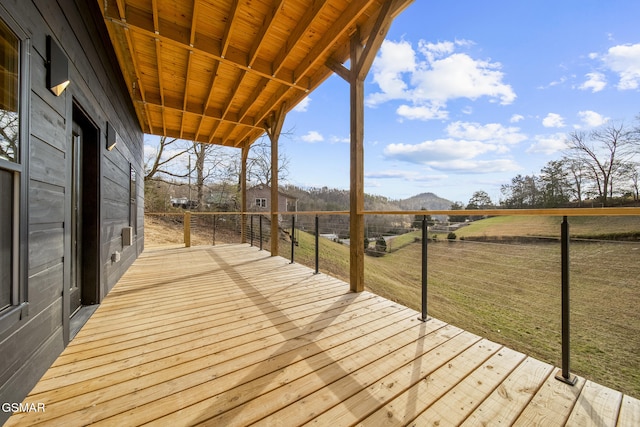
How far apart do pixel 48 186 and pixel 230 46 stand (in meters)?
2.31

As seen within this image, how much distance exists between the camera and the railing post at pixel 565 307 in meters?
1.29

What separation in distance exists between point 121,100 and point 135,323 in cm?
300

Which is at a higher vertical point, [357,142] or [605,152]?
[605,152]

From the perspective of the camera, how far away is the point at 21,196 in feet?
3.51

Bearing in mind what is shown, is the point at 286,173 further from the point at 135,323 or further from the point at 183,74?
the point at 135,323

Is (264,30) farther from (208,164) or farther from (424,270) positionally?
(208,164)

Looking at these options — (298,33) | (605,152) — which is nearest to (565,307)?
(298,33)

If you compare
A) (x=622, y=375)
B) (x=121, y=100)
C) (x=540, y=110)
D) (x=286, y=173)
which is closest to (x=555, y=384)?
(x=622, y=375)

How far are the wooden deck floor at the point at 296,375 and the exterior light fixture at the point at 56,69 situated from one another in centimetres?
153

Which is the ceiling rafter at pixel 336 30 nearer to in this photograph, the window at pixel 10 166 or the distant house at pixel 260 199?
the window at pixel 10 166

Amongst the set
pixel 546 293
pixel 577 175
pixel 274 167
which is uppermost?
pixel 577 175

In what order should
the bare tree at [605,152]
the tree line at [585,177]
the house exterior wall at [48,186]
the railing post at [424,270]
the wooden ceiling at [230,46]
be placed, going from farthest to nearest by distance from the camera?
the bare tree at [605,152], the tree line at [585,177], the wooden ceiling at [230,46], the railing post at [424,270], the house exterior wall at [48,186]

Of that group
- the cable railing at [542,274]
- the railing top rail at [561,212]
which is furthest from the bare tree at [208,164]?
the railing top rail at [561,212]

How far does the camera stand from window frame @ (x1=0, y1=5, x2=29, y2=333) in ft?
3.41
